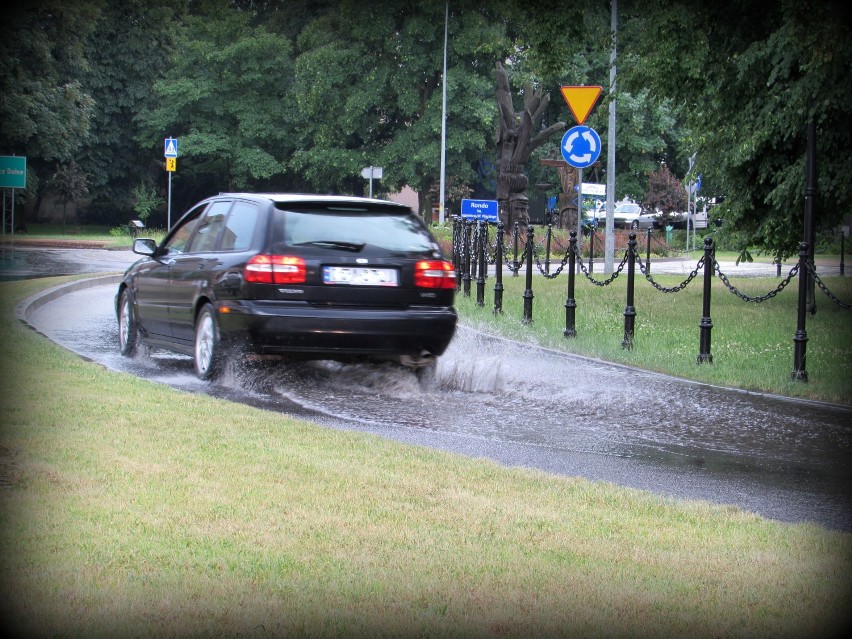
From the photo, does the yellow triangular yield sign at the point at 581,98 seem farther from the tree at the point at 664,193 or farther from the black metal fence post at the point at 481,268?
the tree at the point at 664,193

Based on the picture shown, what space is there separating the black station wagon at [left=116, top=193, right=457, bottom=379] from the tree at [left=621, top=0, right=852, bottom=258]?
593cm

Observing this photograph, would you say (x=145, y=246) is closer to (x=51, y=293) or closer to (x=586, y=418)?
A: (x=586, y=418)

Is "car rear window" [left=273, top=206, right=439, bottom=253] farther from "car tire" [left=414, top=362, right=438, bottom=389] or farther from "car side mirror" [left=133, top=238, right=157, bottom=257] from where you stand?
"car side mirror" [left=133, top=238, right=157, bottom=257]

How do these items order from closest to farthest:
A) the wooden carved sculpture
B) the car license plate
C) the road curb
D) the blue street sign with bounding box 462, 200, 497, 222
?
1. the car license plate
2. the road curb
3. the blue street sign with bounding box 462, 200, 497, 222
4. the wooden carved sculpture

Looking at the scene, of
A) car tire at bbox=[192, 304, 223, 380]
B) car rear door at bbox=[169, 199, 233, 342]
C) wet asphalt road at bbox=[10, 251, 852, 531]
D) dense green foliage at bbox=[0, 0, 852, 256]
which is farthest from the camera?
car rear door at bbox=[169, 199, 233, 342]

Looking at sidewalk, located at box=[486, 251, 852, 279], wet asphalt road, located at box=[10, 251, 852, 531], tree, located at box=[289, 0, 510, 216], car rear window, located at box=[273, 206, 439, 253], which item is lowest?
wet asphalt road, located at box=[10, 251, 852, 531]

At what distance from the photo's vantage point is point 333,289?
9.65 meters

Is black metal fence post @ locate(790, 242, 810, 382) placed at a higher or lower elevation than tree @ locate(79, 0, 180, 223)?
lower

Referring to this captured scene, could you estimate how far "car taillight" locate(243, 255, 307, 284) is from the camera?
9.55m

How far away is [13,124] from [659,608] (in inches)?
108

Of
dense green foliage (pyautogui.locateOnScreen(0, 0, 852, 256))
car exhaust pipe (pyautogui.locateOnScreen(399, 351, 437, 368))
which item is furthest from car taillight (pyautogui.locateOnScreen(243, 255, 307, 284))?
dense green foliage (pyautogui.locateOnScreen(0, 0, 852, 256))

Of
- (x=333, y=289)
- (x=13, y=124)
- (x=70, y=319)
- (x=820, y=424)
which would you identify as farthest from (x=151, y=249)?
(x=13, y=124)

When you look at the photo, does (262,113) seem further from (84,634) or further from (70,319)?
(84,634)

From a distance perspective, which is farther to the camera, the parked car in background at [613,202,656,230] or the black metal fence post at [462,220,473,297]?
the parked car in background at [613,202,656,230]
